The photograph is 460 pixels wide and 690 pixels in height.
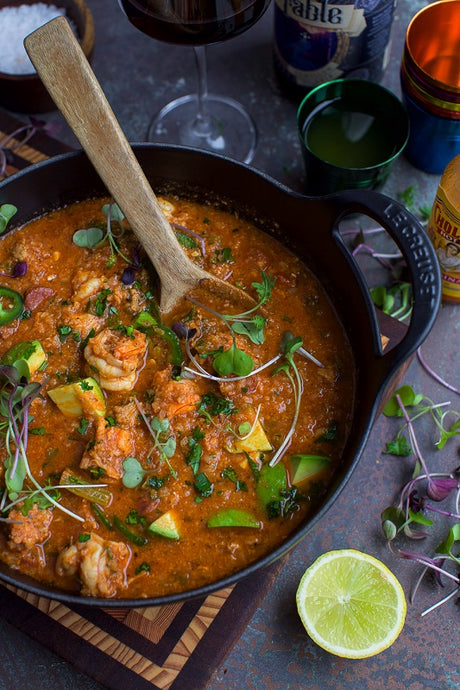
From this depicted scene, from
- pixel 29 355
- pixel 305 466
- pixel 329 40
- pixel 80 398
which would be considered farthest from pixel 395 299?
pixel 29 355

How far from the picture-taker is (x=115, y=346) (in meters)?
3.18

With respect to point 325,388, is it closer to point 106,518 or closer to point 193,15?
point 106,518

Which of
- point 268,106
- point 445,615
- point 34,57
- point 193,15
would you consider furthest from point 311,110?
point 445,615

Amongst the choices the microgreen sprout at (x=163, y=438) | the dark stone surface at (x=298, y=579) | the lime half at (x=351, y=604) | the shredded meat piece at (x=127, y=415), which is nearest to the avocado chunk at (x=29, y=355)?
the shredded meat piece at (x=127, y=415)

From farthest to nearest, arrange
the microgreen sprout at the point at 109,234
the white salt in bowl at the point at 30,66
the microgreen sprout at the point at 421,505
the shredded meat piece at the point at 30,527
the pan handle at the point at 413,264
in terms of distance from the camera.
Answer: the white salt in bowl at the point at 30,66 → the microgreen sprout at the point at 109,234 → the microgreen sprout at the point at 421,505 → the shredded meat piece at the point at 30,527 → the pan handle at the point at 413,264

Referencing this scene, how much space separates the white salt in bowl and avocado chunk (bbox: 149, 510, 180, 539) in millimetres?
2364

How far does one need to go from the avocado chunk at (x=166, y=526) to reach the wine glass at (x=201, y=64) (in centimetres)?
203

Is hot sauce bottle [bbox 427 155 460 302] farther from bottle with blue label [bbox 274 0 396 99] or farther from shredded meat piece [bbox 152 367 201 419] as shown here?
shredded meat piece [bbox 152 367 201 419]

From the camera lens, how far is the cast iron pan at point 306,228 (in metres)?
2.74

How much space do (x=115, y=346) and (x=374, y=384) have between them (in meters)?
1.05

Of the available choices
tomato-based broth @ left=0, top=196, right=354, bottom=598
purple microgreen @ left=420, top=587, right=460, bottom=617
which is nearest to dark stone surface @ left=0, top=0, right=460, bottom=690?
purple microgreen @ left=420, top=587, right=460, bottom=617

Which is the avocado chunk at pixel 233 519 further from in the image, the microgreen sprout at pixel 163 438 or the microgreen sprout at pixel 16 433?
the microgreen sprout at pixel 16 433

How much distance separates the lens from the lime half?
3.08m

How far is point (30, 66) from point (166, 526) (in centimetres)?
270
